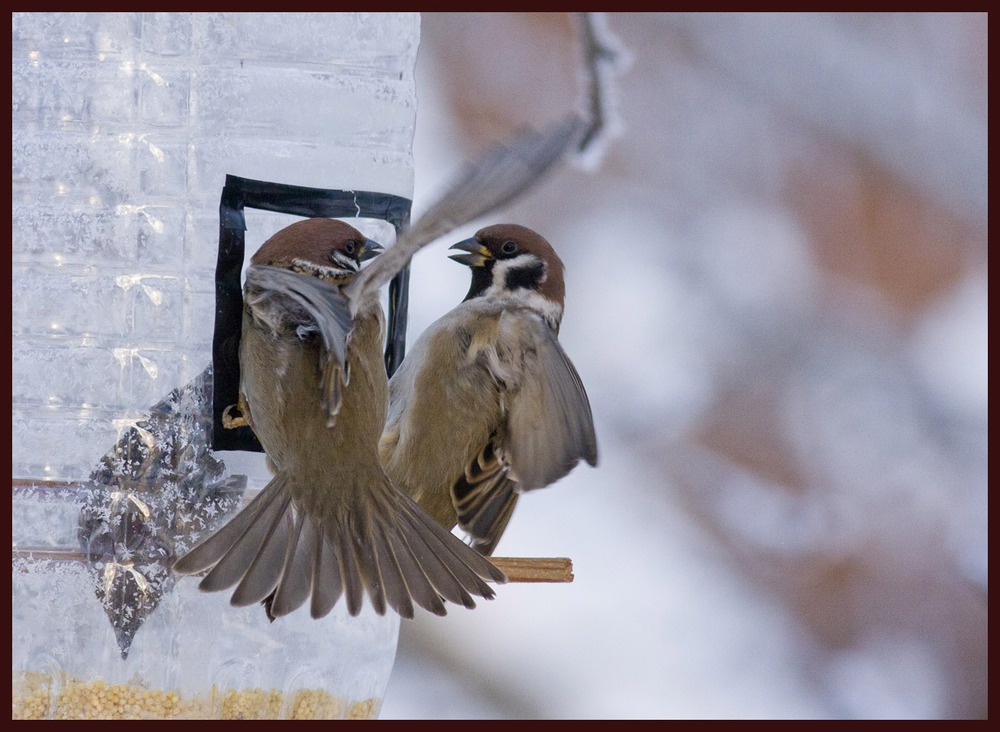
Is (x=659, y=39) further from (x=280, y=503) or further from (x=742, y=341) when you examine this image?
(x=280, y=503)

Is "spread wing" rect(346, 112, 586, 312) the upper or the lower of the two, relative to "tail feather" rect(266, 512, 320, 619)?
upper

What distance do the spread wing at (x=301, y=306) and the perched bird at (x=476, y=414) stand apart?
310mm

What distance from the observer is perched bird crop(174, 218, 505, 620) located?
2549mm

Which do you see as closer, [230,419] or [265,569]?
[265,569]

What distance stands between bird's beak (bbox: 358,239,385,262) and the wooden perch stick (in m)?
0.54

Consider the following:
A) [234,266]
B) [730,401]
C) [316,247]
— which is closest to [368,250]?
[316,247]

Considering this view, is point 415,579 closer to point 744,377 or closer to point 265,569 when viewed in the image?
point 265,569

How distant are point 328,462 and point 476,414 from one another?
33 cm

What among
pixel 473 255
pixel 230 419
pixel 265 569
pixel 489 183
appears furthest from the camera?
pixel 473 255

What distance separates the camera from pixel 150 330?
2.75 metres

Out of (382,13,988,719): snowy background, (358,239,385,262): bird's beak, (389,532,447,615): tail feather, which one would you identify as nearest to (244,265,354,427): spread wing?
(358,239,385,262): bird's beak

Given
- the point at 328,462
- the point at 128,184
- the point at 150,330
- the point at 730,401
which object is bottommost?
the point at 730,401

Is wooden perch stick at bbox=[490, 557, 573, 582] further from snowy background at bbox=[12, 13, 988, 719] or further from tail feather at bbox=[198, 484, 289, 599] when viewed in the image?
snowy background at bbox=[12, 13, 988, 719]

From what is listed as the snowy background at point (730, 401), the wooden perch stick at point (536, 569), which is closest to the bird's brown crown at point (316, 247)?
the wooden perch stick at point (536, 569)
